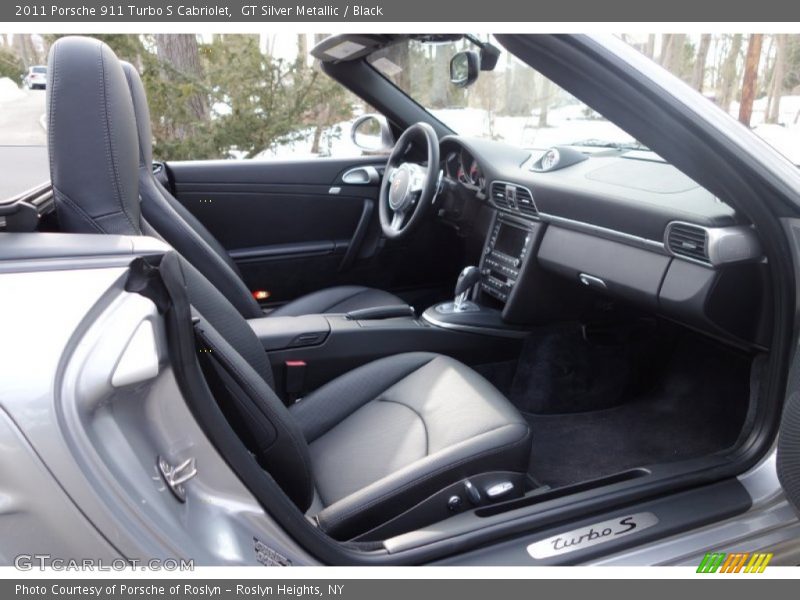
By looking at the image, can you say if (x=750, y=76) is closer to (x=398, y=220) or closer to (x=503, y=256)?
(x=503, y=256)

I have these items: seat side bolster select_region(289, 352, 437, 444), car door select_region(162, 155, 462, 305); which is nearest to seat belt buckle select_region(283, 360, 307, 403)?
seat side bolster select_region(289, 352, 437, 444)

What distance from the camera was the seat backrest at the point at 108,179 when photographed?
109 cm

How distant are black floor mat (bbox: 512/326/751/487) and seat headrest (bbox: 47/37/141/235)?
63.3 inches

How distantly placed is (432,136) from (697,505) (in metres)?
1.70

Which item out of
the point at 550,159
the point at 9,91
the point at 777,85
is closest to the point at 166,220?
the point at 9,91

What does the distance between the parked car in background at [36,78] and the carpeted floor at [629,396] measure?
1839 mm

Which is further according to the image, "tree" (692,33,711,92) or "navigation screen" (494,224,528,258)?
"navigation screen" (494,224,528,258)

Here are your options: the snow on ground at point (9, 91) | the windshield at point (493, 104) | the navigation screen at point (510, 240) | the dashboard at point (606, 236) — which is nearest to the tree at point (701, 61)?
the dashboard at point (606, 236)

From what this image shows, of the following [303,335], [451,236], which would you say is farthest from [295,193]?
[303,335]

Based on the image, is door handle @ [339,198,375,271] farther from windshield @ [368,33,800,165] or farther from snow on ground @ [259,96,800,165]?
windshield @ [368,33,800,165]

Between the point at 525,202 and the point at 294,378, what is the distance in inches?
42.9

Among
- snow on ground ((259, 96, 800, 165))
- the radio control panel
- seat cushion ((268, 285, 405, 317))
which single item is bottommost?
seat cushion ((268, 285, 405, 317))

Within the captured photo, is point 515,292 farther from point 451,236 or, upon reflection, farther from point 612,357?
point 451,236

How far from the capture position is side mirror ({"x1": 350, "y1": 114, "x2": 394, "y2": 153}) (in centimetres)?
338
